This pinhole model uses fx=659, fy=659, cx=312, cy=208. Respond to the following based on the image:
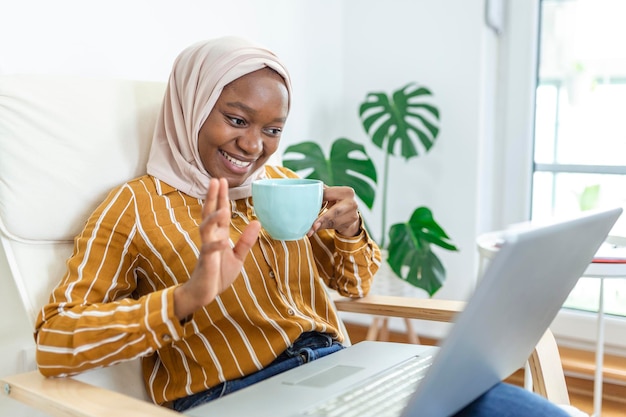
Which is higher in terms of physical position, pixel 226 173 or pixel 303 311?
pixel 226 173

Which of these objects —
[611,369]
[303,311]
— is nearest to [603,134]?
[611,369]

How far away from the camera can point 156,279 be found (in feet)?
3.67

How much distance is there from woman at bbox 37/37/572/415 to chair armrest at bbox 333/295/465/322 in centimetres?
9

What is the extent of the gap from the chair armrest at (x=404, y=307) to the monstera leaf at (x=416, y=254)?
682mm

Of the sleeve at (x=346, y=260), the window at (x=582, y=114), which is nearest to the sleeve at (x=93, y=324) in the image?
the sleeve at (x=346, y=260)

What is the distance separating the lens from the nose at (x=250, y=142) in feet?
3.79

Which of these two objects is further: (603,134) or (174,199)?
(603,134)

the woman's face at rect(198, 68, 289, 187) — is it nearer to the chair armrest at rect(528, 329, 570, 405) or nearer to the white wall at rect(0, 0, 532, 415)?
the chair armrest at rect(528, 329, 570, 405)

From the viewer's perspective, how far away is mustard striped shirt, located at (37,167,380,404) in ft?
3.02

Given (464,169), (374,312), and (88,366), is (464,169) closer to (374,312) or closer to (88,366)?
(374,312)

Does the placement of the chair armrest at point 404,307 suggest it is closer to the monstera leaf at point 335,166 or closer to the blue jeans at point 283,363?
the blue jeans at point 283,363

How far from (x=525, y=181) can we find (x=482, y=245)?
71cm

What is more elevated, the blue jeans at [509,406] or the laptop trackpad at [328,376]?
the blue jeans at [509,406]

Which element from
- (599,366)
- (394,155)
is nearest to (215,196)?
(599,366)
